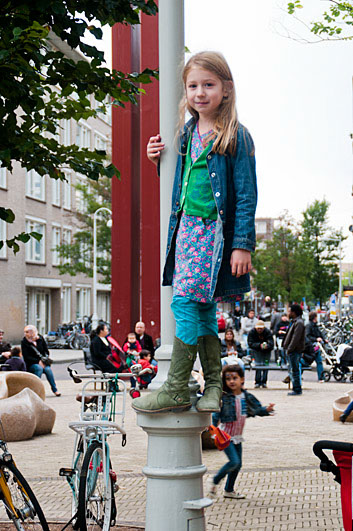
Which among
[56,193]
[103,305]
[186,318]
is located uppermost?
[56,193]

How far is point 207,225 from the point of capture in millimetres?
3637

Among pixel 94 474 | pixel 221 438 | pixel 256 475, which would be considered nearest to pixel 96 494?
pixel 94 474

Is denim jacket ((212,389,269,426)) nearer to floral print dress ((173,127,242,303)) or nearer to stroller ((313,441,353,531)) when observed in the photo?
floral print dress ((173,127,242,303))

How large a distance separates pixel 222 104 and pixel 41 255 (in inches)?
1823

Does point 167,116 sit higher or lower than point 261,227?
lower

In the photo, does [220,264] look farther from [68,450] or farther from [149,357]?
[149,357]

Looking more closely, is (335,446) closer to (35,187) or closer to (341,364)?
(341,364)

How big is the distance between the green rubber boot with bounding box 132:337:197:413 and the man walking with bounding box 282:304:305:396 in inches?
558

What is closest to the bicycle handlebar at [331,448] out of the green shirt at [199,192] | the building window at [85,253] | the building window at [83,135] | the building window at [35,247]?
the green shirt at [199,192]

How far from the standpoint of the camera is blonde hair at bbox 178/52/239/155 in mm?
3650

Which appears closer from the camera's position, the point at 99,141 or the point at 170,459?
Answer: the point at 170,459

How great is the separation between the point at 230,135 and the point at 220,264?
62cm

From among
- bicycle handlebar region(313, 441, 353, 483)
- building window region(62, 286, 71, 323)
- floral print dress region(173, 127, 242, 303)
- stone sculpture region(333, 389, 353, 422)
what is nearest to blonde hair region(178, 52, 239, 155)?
floral print dress region(173, 127, 242, 303)

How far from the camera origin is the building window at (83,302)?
58.8 m
